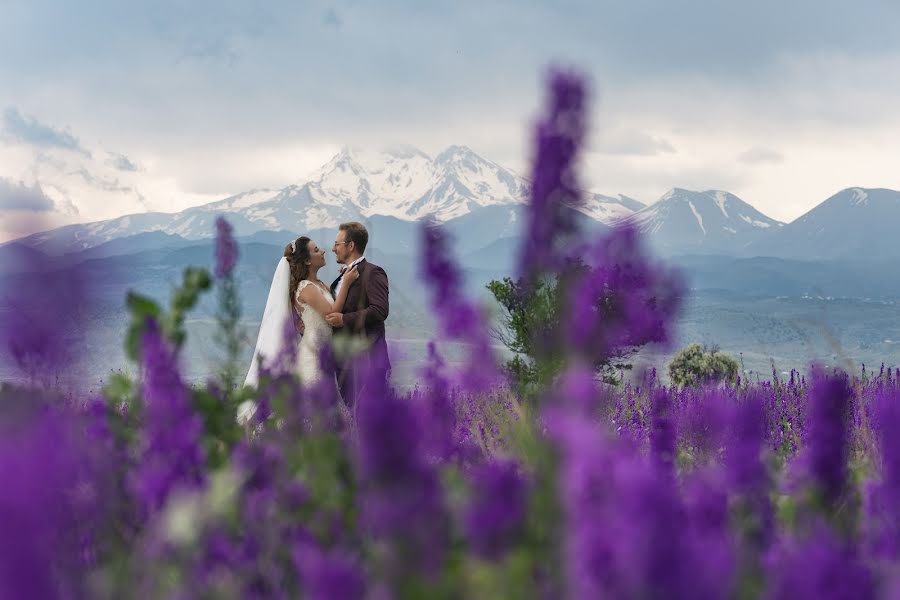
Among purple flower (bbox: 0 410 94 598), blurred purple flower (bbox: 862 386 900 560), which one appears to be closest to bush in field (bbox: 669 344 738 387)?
blurred purple flower (bbox: 862 386 900 560)

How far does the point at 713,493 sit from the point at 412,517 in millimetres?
630

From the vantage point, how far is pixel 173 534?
147cm

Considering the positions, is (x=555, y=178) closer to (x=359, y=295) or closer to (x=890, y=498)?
(x=890, y=498)

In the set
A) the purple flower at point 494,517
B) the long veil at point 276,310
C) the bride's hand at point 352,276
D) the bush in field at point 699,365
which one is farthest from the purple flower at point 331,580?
the bush in field at point 699,365

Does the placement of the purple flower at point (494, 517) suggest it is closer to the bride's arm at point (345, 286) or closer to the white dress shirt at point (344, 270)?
the bride's arm at point (345, 286)

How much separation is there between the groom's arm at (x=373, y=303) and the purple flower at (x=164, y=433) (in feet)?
15.0

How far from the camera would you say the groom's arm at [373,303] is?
6441 millimetres

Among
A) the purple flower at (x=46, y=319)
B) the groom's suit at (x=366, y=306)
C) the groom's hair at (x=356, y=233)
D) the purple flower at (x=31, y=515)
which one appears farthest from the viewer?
the groom's hair at (x=356, y=233)

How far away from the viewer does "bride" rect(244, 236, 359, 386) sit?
6594mm

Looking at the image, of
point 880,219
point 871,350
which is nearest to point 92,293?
point 871,350

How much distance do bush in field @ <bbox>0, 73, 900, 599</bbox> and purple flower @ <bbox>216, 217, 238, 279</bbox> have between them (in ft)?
4.16

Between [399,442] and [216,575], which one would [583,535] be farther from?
[216,575]

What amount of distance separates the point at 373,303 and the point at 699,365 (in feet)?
Answer: 21.6

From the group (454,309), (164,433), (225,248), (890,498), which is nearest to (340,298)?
(225,248)
